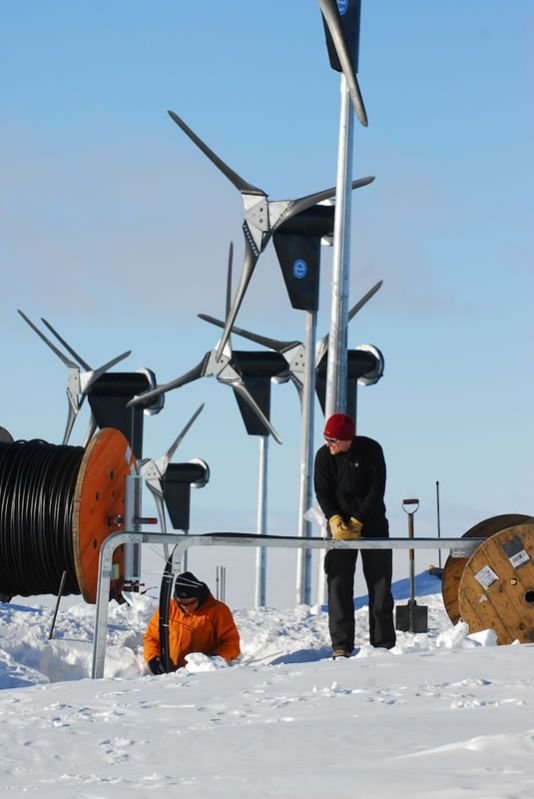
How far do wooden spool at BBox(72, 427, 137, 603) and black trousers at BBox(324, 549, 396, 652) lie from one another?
549cm

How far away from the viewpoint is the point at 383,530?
9695mm

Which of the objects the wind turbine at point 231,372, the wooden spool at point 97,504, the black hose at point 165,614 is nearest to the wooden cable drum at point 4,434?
the wooden spool at point 97,504

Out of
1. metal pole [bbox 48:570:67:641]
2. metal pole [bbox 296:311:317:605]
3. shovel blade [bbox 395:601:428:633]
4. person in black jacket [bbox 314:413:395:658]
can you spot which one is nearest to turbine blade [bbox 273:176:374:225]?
metal pole [bbox 296:311:317:605]

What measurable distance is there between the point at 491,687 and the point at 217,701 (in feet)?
4.34

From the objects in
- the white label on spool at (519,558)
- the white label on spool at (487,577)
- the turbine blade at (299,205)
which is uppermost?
the turbine blade at (299,205)

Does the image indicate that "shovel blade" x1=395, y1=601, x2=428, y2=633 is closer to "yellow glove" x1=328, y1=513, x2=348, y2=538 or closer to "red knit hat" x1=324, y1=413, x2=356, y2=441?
"yellow glove" x1=328, y1=513, x2=348, y2=538

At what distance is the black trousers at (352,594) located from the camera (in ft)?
30.8

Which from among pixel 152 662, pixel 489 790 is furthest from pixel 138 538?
pixel 489 790

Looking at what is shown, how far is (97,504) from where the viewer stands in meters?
15.1

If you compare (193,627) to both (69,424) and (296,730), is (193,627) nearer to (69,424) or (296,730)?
(296,730)

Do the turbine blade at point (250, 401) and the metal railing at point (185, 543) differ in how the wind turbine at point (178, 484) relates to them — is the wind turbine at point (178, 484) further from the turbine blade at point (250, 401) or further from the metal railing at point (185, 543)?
the metal railing at point (185, 543)

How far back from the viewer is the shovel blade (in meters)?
11.6

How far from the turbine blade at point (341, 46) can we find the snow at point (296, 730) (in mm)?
8787

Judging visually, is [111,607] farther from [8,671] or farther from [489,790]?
[489,790]
